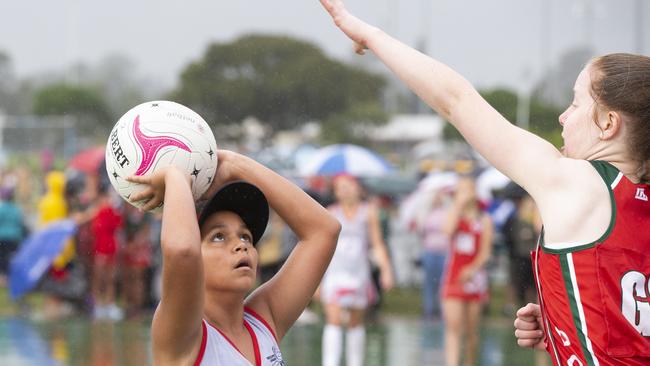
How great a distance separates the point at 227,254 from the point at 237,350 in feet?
0.96

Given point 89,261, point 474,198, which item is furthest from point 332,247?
point 89,261

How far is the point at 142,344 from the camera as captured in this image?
11477 millimetres

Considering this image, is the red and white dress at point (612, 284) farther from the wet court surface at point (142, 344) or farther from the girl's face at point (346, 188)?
the wet court surface at point (142, 344)

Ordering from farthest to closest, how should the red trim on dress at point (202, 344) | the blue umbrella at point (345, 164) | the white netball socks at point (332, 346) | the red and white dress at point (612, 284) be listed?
the blue umbrella at point (345, 164) < the white netball socks at point (332, 346) < the red trim on dress at point (202, 344) < the red and white dress at point (612, 284)

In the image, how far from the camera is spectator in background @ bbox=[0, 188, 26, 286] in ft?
50.2

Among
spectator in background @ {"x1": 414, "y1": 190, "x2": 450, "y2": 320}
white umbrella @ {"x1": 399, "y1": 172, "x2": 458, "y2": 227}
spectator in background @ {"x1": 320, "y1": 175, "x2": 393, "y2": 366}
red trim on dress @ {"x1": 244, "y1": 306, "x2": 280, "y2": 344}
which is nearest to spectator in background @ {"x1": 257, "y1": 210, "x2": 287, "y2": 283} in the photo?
spectator in background @ {"x1": 414, "y1": 190, "x2": 450, "y2": 320}

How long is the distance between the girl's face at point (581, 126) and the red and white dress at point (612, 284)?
0.40ft

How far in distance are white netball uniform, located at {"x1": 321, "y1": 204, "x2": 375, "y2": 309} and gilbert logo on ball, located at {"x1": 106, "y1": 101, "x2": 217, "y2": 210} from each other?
6.57 meters

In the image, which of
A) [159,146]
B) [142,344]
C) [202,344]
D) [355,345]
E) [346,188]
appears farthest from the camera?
[142,344]

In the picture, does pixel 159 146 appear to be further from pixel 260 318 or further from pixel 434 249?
pixel 434 249

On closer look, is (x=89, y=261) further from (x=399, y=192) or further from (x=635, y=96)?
(x=635, y=96)

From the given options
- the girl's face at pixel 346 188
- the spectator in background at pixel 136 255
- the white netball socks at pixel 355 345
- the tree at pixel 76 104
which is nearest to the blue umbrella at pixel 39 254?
the spectator in background at pixel 136 255

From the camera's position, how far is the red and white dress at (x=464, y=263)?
923cm

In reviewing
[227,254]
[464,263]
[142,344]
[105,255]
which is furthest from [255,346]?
[105,255]
